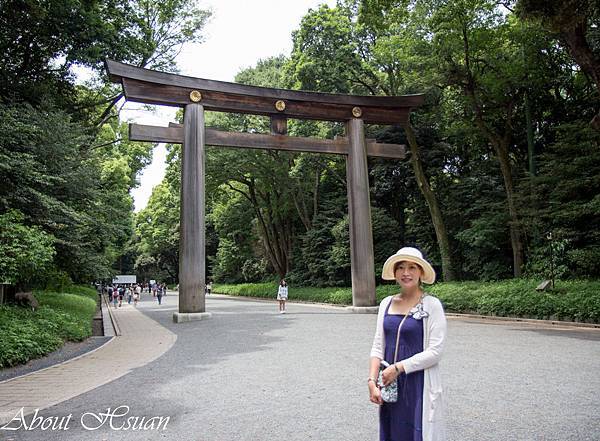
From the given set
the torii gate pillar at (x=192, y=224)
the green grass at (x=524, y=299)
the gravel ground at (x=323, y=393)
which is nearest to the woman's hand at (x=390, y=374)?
the gravel ground at (x=323, y=393)

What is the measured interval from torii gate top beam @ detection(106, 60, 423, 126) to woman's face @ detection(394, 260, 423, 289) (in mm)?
12283

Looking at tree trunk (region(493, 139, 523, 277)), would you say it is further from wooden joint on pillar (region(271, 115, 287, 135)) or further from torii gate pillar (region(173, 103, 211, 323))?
torii gate pillar (region(173, 103, 211, 323))

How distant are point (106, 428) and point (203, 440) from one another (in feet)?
3.38

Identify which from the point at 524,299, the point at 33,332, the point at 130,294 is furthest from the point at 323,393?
the point at 130,294

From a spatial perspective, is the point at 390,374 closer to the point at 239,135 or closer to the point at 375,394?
the point at 375,394

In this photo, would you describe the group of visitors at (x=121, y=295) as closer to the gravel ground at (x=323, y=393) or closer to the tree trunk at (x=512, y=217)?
the gravel ground at (x=323, y=393)

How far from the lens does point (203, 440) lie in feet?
11.8

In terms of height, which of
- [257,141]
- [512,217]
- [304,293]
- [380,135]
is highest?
[380,135]

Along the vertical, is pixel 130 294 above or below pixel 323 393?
below

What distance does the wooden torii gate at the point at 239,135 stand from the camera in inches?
520

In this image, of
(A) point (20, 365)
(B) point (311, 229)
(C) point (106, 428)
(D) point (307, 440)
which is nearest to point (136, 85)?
(A) point (20, 365)

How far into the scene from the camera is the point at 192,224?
1341 cm

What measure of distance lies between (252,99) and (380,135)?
960cm

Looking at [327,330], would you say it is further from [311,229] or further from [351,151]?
[311,229]
